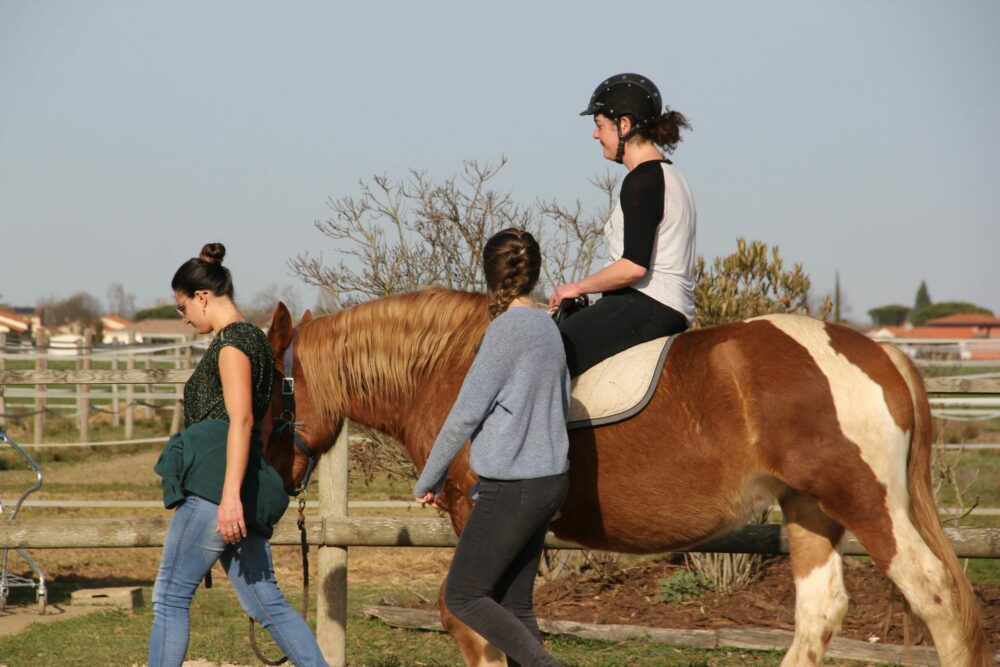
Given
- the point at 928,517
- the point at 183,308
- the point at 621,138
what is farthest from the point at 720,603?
the point at 183,308

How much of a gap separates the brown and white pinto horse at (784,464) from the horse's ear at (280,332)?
13 mm

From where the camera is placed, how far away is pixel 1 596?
22.3 ft

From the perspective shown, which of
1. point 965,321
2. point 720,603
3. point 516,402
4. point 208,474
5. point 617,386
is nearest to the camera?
point 516,402

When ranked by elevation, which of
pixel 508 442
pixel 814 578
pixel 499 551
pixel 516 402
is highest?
pixel 516 402

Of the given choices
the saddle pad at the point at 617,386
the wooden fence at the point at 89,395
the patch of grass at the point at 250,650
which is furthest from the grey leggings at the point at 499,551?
the wooden fence at the point at 89,395

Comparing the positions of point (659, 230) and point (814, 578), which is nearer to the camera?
point (659, 230)

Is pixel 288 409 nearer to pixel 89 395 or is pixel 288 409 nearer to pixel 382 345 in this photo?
pixel 382 345

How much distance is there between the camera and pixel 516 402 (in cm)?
314

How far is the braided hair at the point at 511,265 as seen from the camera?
3279mm

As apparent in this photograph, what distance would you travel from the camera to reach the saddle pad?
362cm

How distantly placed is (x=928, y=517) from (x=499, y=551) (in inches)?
61.0

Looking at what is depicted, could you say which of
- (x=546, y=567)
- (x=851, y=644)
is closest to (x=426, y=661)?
(x=546, y=567)

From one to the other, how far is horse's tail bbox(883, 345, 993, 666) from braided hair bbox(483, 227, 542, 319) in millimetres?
1376

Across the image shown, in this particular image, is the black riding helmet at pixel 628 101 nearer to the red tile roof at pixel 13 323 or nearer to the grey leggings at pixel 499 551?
the grey leggings at pixel 499 551
